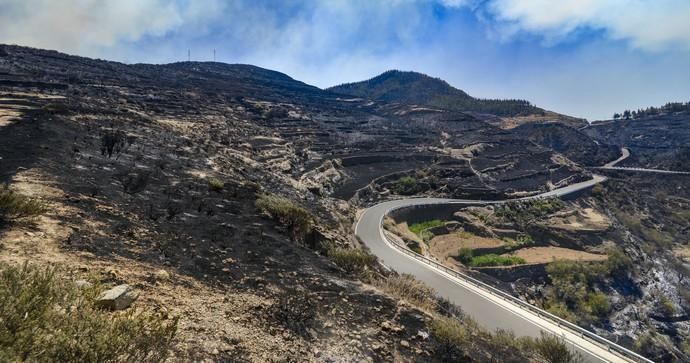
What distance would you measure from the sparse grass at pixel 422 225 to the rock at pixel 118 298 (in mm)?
34670

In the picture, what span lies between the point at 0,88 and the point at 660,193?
359ft

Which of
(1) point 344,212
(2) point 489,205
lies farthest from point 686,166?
(1) point 344,212

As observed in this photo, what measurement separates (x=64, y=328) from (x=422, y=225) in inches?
1564

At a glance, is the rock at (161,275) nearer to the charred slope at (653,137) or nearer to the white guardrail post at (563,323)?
the white guardrail post at (563,323)

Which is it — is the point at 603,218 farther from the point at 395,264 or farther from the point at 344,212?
the point at 395,264

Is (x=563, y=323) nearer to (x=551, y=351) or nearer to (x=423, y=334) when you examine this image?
(x=551, y=351)

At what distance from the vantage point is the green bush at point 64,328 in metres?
3.44

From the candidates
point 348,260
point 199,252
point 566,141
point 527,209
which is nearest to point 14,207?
point 199,252

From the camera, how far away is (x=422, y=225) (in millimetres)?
41500

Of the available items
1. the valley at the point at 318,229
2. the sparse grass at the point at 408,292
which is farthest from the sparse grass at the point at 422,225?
the sparse grass at the point at 408,292

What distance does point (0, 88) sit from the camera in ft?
122

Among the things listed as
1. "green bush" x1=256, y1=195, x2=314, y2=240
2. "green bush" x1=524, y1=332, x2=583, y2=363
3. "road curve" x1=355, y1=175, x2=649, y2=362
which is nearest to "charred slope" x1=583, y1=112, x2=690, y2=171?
"road curve" x1=355, y1=175, x2=649, y2=362

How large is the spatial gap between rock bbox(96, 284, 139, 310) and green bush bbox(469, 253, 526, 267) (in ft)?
103

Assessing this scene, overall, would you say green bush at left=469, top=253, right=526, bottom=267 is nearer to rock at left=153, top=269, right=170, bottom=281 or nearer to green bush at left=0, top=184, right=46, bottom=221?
rock at left=153, top=269, right=170, bottom=281
